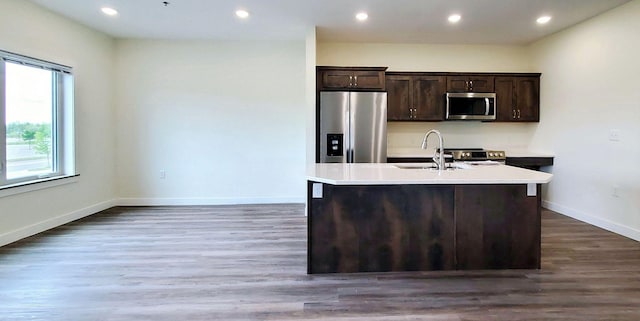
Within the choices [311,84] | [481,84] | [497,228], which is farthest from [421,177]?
[481,84]

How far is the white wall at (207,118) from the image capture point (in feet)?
18.4

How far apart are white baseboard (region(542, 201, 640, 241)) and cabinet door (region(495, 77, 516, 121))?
57.0 inches

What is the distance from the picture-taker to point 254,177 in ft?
18.9

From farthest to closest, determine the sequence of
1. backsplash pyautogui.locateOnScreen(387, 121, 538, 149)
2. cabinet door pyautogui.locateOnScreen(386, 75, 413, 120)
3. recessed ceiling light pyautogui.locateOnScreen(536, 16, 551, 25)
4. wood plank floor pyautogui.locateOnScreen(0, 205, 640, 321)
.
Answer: backsplash pyautogui.locateOnScreen(387, 121, 538, 149)
cabinet door pyautogui.locateOnScreen(386, 75, 413, 120)
recessed ceiling light pyautogui.locateOnScreen(536, 16, 551, 25)
wood plank floor pyautogui.locateOnScreen(0, 205, 640, 321)

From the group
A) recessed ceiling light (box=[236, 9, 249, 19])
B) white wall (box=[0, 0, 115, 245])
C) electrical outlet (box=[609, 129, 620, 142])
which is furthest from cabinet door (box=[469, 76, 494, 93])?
white wall (box=[0, 0, 115, 245])

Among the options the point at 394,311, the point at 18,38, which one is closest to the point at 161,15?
the point at 18,38

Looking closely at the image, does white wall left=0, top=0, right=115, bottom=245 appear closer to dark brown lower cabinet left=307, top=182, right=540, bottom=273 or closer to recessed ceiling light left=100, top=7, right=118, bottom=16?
recessed ceiling light left=100, top=7, right=118, bottom=16

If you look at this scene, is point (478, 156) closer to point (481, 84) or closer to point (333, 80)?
point (481, 84)

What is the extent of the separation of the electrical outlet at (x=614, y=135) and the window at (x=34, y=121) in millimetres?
6656

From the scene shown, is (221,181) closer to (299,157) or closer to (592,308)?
(299,157)

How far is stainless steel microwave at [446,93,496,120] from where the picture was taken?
541cm

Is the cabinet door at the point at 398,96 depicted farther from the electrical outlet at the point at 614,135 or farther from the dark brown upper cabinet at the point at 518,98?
the electrical outlet at the point at 614,135

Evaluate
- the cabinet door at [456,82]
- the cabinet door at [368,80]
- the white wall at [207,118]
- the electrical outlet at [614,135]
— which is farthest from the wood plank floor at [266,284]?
the cabinet door at [456,82]

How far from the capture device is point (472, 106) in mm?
5457
